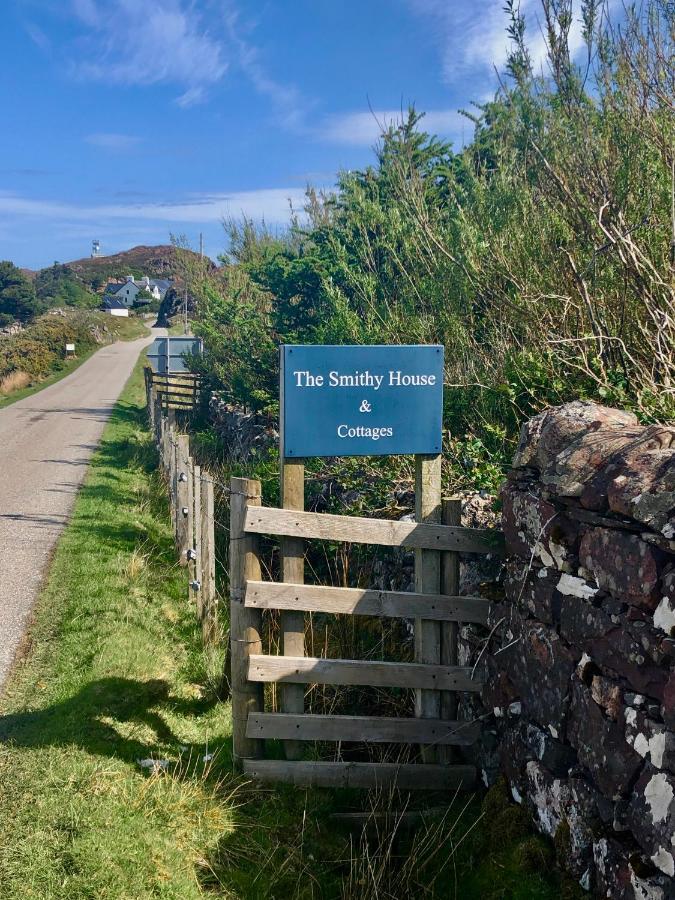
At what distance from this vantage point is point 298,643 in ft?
16.3

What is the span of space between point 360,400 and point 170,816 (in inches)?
103

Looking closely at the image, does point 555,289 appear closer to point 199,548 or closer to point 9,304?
point 199,548

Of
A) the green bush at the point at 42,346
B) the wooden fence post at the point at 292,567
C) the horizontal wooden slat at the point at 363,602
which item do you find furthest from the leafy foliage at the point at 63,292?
the horizontal wooden slat at the point at 363,602

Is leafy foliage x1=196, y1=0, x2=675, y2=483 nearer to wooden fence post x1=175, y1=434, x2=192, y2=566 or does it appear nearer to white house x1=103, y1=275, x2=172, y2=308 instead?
wooden fence post x1=175, y1=434, x2=192, y2=566

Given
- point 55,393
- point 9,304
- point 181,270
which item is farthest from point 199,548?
point 9,304

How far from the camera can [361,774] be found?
500cm

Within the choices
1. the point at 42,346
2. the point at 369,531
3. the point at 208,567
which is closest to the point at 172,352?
the point at 208,567

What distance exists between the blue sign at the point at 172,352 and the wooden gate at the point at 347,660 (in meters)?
16.4

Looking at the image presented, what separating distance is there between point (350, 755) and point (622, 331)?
3.75 meters

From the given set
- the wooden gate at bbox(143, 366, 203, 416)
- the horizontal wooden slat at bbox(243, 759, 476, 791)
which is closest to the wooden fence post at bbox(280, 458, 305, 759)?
the horizontal wooden slat at bbox(243, 759, 476, 791)

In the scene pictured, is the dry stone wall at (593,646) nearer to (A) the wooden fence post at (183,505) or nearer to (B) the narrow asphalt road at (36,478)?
(B) the narrow asphalt road at (36,478)

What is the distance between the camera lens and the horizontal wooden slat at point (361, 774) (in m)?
4.91

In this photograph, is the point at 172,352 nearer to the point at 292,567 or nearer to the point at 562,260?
the point at 562,260

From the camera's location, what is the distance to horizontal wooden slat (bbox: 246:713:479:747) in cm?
487
